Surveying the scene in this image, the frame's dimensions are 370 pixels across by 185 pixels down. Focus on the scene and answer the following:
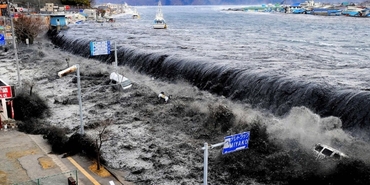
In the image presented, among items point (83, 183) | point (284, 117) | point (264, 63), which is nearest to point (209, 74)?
point (264, 63)

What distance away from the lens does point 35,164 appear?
22.2 m

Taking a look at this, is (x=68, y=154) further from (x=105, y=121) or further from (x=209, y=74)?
(x=209, y=74)

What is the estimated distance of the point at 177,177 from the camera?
2236 cm

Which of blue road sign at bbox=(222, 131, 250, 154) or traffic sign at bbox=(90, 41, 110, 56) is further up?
traffic sign at bbox=(90, 41, 110, 56)

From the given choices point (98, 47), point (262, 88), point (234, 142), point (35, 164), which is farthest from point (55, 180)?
point (262, 88)

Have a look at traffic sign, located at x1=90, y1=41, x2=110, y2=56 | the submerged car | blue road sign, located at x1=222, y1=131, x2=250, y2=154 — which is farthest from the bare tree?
the submerged car

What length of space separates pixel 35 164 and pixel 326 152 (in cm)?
1786

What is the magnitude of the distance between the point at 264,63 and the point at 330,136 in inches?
764

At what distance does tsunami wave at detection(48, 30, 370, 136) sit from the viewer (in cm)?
2695

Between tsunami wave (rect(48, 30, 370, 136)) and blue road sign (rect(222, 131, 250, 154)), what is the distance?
50.5 feet

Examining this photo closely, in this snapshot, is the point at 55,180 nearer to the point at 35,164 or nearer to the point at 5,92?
→ the point at 35,164

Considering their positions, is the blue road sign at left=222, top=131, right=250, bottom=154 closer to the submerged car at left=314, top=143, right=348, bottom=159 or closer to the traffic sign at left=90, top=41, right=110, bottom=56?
the submerged car at left=314, top=143, right=348, bottom=159

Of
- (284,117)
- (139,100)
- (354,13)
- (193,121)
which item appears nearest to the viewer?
(284,117)

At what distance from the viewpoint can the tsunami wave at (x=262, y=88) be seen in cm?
2695
